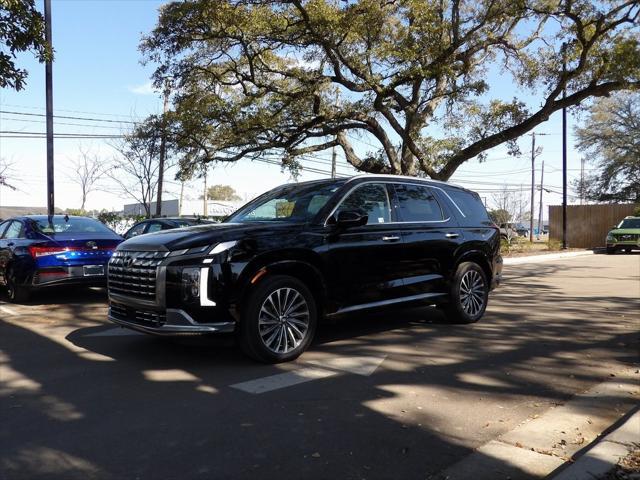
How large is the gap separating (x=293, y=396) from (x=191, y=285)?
1.33m

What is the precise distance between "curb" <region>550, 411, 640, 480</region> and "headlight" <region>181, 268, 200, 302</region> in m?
3.13

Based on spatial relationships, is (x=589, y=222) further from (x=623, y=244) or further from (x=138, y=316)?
(x=138, y=316)

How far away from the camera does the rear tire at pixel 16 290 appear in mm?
8766

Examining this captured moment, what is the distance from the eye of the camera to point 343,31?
15758 mm

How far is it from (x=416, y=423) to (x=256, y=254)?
2086 mm

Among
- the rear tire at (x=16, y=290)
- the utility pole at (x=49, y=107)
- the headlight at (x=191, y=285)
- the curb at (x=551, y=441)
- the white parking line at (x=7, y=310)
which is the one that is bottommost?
the curb at (x=551, y=441)

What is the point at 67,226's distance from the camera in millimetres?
9391

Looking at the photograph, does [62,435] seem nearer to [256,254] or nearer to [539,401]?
[256,254]

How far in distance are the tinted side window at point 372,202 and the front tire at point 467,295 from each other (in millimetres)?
1503

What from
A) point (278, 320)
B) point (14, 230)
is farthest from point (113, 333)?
point (14, 230)

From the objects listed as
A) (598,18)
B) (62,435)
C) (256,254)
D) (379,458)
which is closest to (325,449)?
(379,458)

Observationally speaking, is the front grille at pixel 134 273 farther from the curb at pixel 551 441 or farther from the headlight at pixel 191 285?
the curb at pixel 551 441

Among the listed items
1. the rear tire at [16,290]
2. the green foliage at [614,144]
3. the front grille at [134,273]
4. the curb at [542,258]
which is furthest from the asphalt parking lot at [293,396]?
the green foliage at [614,144]

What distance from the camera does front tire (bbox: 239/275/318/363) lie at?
5.09 meters
